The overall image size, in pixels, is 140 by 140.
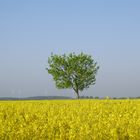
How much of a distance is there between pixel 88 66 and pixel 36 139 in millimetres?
63010

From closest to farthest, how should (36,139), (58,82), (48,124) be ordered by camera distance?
(36,139), (48,124), (58,82)

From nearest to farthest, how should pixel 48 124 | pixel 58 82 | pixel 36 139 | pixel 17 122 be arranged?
pixel 36 139 < pixel 48 124 < pixel 17 122 < pixel 58 82

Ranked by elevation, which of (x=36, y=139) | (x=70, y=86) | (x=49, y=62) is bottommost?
(x=36, y=139)

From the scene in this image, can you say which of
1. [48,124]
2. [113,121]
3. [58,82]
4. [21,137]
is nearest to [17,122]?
[48,124]

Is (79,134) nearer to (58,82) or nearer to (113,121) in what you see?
(113,121)

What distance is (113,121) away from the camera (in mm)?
9453

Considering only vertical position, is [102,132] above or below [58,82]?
below

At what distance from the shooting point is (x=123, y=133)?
855cm

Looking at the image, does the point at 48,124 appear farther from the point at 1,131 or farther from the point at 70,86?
the point at 70,86

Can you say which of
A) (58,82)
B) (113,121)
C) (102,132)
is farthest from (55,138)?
(58,82)

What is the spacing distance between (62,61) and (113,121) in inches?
2422

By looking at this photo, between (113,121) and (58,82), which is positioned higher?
(58,82)

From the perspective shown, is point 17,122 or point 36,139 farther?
point 17,122

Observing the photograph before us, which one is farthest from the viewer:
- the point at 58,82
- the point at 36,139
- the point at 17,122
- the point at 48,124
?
the point at 58,82
